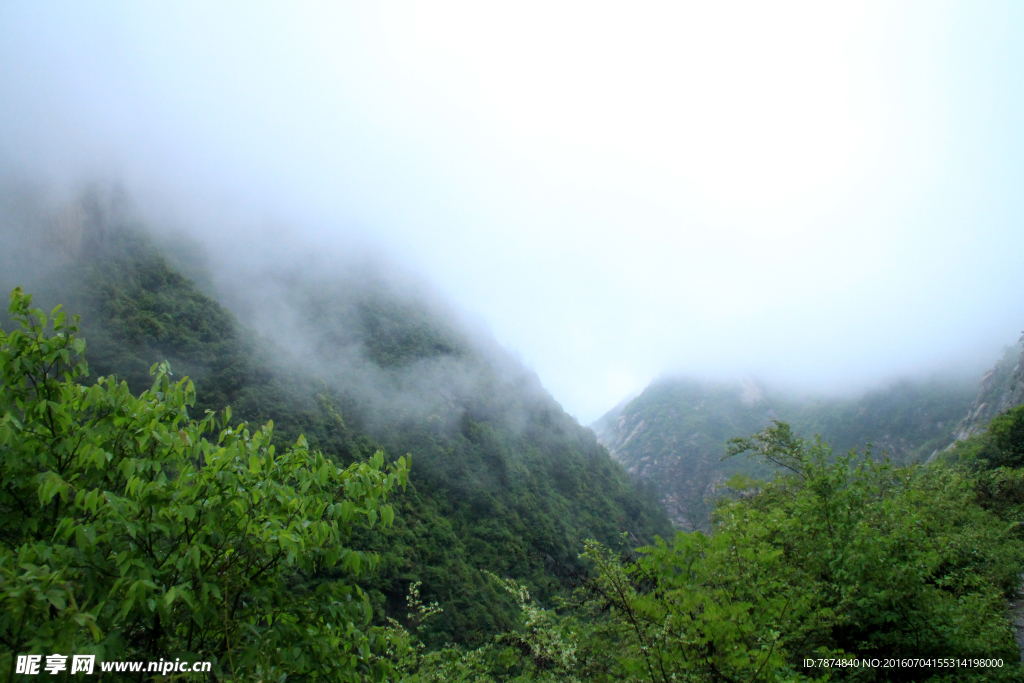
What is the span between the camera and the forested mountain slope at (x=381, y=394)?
51.7m

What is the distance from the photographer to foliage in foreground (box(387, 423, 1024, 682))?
4.70 m

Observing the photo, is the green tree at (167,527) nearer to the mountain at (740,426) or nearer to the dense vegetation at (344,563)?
the dense vegetation at (344,563)

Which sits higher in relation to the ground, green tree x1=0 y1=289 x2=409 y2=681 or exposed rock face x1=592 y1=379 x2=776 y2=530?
exposed rock face x1=592 y1=379 x2=776 y2=530

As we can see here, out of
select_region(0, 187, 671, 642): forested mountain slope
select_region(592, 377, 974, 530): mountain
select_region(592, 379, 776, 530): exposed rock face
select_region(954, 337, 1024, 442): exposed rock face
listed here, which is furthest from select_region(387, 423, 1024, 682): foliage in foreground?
select_region(592, 379, 776, 530): exposed rock face

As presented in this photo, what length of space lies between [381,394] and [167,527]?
80224 mm

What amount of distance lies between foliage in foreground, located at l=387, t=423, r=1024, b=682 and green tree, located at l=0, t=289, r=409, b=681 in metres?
2.90

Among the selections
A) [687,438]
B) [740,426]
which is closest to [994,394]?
[687,438]

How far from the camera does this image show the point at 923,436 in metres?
114

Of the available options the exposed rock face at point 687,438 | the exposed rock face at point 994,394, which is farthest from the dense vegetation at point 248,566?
the exposed rock face at point 687,438

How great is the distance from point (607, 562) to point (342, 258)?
125 m

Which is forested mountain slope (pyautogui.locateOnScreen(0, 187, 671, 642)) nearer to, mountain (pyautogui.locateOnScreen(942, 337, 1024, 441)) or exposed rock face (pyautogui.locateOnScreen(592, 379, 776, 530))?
exposed rock face (pyautogui.locateOnScreen(592, 379, 776, 530))

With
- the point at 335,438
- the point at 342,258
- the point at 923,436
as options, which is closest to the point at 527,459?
the point at 335,438

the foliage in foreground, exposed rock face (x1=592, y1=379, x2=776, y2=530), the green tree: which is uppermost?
exposed rock face (x1=592, y1=379, x2=776, y2=530)

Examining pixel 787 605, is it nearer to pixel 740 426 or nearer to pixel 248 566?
pixel 248 566
